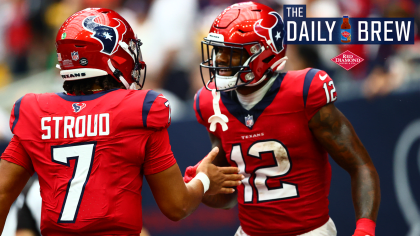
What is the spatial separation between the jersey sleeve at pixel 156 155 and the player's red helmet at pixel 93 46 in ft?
1.00

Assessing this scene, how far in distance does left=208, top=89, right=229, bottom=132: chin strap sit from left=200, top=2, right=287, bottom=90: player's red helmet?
78 millimetres

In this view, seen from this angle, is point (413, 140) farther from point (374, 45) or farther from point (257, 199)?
point (257, 199)

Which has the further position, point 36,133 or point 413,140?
point 413,140

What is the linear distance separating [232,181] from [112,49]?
78 centimetres

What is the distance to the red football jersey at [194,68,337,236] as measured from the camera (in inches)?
81.0

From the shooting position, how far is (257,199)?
2141 mm

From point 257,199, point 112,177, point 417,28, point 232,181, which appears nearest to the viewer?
point 112,177

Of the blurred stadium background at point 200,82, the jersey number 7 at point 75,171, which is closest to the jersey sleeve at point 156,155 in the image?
the jersey number 7 at point 75,171

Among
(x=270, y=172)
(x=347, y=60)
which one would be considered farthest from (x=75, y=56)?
(x=347, y=60)

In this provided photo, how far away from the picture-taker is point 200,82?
379 centimetres

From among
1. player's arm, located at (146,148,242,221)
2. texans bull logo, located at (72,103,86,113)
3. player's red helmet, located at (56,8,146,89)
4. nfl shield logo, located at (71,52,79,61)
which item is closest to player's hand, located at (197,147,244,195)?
player's arm, located at (146,148,242,221)

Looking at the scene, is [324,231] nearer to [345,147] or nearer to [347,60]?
[345,147]

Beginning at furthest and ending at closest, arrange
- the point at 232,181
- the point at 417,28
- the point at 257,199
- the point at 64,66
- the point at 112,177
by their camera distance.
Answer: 1. the point at 417,28
2. the point at 257,199
3. the point at 232,181
4. the point at 64,66
5. the point at 112,177

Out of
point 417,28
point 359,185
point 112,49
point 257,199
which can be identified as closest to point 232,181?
point 257,199
